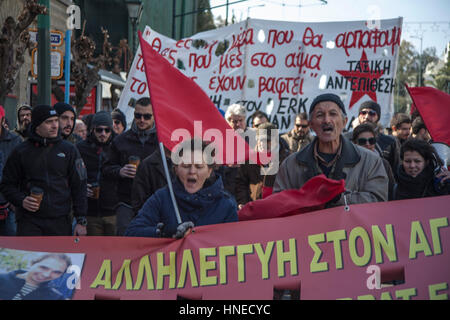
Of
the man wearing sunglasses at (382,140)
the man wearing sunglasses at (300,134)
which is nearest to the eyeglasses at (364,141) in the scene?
the man wearing sunglasses at (382,140)

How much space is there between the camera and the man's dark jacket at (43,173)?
17.6 ft

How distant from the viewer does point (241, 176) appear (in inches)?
254

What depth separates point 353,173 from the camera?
4145 mm

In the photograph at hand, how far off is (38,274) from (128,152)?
241 cm

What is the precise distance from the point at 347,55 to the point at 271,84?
1.17 m

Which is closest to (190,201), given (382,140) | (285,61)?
(382,140)

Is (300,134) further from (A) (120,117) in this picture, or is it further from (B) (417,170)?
(B) (417,170)

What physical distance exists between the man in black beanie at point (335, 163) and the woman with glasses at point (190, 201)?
0.61 meters

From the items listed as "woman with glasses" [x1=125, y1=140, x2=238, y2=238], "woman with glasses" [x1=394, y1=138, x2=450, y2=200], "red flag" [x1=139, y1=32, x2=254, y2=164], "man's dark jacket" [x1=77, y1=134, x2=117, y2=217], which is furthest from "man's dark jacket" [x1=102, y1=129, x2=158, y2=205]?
"woman with glasses" [x1=394, y1=138, x2=450, y2=200]

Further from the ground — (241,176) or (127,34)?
(127,34)
